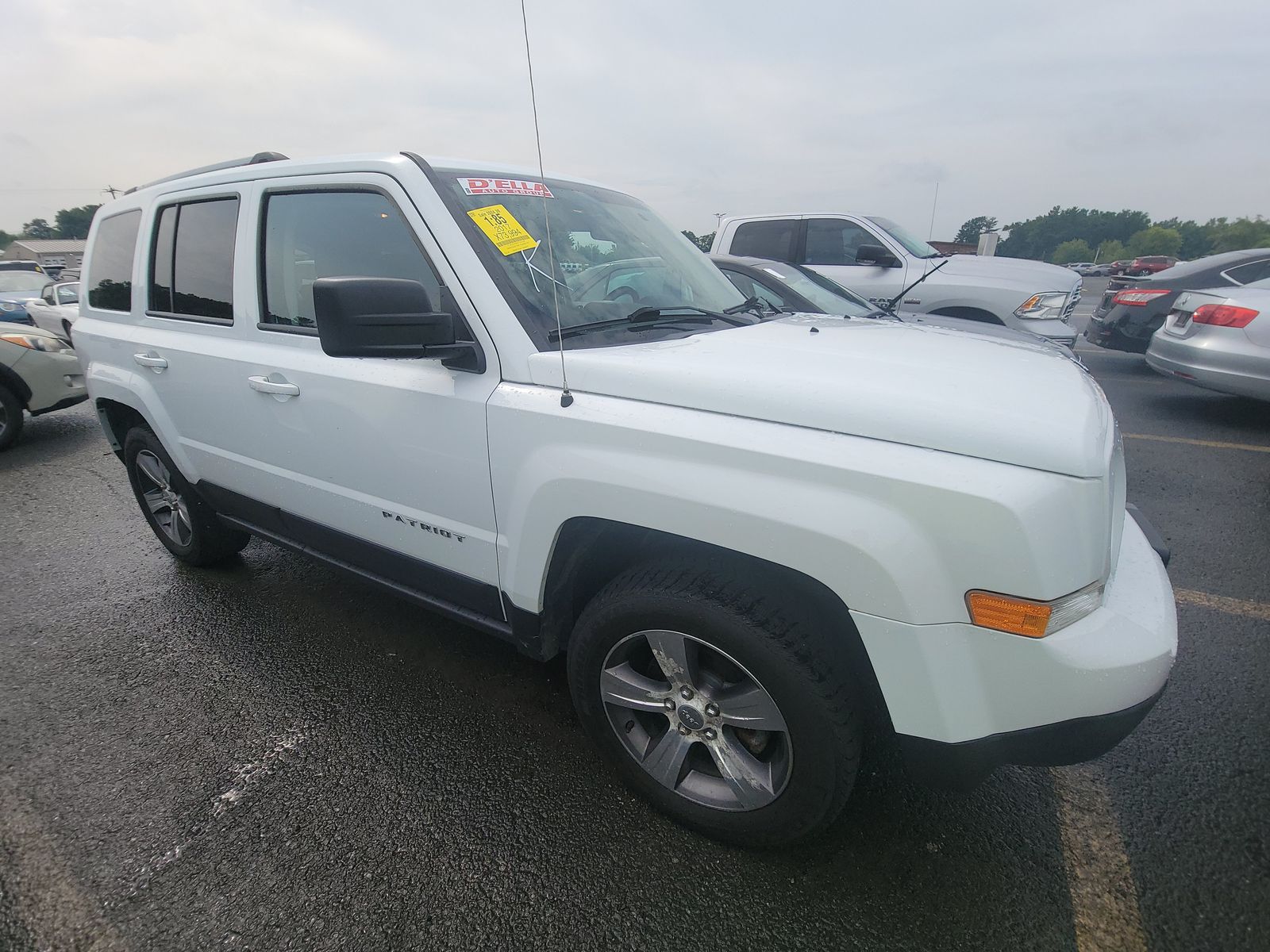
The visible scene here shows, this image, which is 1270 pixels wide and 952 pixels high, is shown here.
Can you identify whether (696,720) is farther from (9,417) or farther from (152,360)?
(9,417)

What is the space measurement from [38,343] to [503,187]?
258 inches

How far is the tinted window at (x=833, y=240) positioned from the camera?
23.7 feet

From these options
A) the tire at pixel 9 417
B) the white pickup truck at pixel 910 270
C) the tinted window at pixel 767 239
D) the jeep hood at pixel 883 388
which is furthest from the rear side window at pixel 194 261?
the tinted window at pixel 767 239

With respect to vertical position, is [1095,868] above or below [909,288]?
below

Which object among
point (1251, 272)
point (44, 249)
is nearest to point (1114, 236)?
point (1251, 272)

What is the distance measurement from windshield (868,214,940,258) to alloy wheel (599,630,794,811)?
673 cm

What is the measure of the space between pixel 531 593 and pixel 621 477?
0.55m

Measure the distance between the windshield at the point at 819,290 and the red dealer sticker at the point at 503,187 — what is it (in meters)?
2.89

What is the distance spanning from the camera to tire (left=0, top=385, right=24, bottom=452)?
5.88 m

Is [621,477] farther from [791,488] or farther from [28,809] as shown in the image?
[28,809]

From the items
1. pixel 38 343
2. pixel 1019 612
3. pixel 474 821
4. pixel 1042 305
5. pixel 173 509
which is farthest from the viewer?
pixel 1042 305

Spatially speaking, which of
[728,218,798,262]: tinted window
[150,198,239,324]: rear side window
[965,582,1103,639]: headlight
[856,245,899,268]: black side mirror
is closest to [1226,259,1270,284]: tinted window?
[856,245,899,268]: black side mirror

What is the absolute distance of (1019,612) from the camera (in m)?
1.31

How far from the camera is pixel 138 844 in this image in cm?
188
